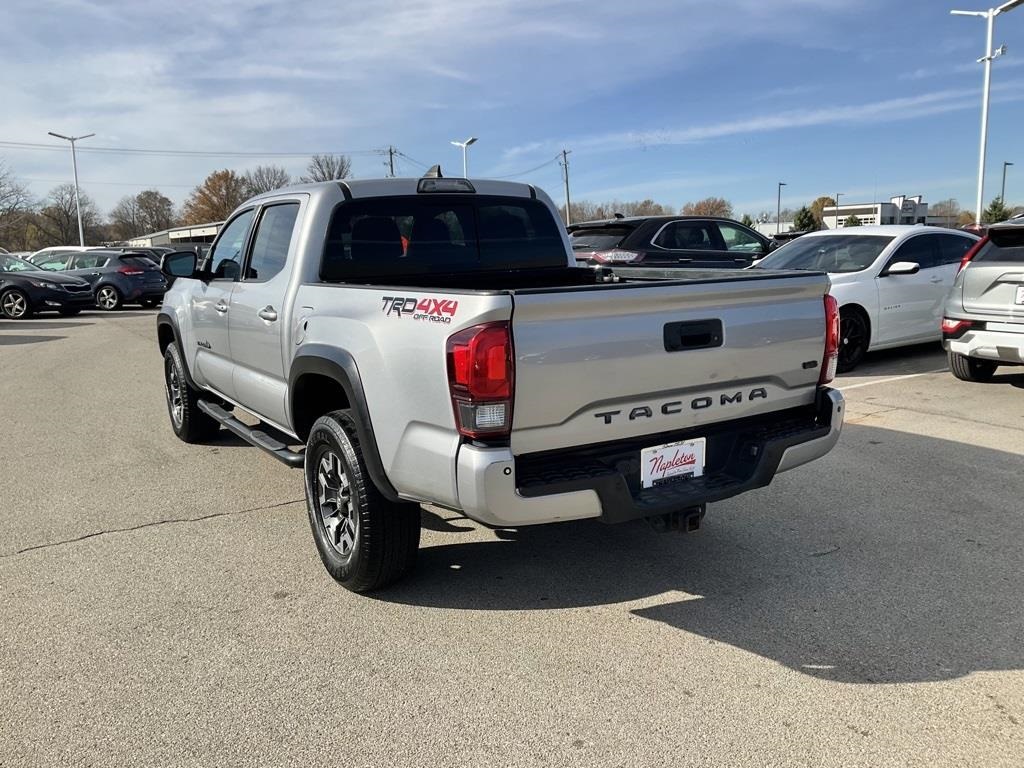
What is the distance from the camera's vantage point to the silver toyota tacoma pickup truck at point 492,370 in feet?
9.58

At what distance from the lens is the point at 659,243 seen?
11250 mm

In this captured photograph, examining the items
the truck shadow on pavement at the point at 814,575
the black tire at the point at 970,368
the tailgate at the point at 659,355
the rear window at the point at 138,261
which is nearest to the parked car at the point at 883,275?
the black tire at the point at 970,368

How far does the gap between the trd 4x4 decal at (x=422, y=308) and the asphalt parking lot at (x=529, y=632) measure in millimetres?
1383

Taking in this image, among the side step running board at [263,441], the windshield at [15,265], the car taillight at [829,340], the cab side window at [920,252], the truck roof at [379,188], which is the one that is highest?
the truck roof at [379,188]

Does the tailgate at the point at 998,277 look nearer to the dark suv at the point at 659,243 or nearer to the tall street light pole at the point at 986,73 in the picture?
the dark suv at the point at 659,243

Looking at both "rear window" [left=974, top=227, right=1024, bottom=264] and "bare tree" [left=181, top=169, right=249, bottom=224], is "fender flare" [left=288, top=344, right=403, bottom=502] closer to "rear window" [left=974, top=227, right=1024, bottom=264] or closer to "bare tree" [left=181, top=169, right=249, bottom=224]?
"rear window" [left=974, top=227, right=1024, bottom=264]

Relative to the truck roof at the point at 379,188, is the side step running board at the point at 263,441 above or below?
below

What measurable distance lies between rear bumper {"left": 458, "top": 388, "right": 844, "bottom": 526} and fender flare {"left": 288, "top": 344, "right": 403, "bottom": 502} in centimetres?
53

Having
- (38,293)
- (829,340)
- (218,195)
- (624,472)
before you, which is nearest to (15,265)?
(38,293)

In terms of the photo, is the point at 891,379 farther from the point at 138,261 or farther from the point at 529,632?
the point at 138,261

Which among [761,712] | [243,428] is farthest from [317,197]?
[761,712]

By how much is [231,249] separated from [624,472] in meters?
3.57

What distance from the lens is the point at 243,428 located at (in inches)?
196

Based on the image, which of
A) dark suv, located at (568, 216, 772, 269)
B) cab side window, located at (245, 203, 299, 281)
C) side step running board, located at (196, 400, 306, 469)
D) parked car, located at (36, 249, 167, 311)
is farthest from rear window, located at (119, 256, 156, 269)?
cab side window, located at (245, 203, 299, 281)
